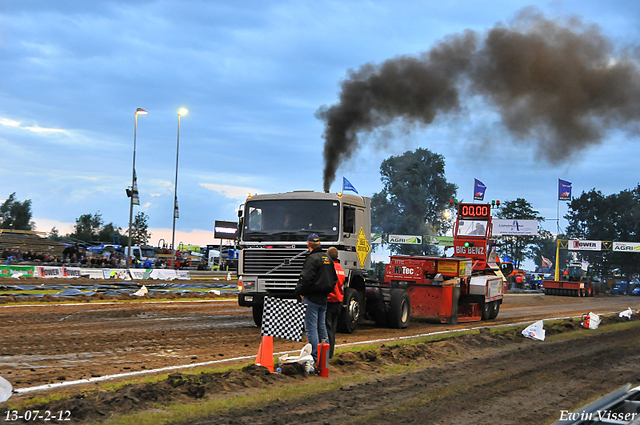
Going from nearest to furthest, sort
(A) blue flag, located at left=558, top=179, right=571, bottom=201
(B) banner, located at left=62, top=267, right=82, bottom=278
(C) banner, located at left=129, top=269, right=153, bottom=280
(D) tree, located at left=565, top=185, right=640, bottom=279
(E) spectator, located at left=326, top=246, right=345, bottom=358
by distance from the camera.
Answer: (E) spectator, located at left=326, top=246, right=345, bottom=358, (B) banner, located at left=62, top=267, right=82, bottom=278, (C) banner, located at left=129, top=269, right=153, bottom=280, (A) blue flag, located at left=558, top=179, right=571, bottom=201, (D) tree, located at left=565, top=185, right=640, bottom=279

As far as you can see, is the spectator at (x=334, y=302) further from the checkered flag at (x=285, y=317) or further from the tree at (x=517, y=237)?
the tree at (x=517, y=237)

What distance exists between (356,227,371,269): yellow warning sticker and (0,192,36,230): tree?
84.8 m

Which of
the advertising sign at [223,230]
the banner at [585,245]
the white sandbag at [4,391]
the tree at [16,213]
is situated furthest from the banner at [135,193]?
the tree at [16,213]

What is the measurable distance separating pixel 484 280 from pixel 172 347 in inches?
475

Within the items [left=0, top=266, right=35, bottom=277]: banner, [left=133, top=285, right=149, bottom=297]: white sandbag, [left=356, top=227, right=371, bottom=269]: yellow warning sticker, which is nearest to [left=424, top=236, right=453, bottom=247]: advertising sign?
[left=0, top=266, right=35, bottom=277]: banner

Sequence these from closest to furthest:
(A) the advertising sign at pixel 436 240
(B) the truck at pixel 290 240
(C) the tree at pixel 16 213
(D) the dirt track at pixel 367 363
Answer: (D) the dirt track at pixel 367 363, (B) the truck at pixel 290 240, (A) the advertising sign at pixel 436 240, (C) the tree at pixel 16 213

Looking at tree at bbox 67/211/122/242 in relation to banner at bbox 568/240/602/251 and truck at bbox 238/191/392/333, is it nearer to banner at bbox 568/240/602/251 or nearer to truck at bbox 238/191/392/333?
banner at bbox 568/240/602/251

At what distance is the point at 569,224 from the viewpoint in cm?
11388

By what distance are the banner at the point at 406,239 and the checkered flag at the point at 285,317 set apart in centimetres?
5698

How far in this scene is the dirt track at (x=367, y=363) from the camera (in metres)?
7.22

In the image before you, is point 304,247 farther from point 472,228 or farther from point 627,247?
point 627,247

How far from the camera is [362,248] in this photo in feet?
49.8

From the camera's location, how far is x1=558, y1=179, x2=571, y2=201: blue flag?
6875 centimetres

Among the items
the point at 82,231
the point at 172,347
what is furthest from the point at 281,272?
the point at 82,231
